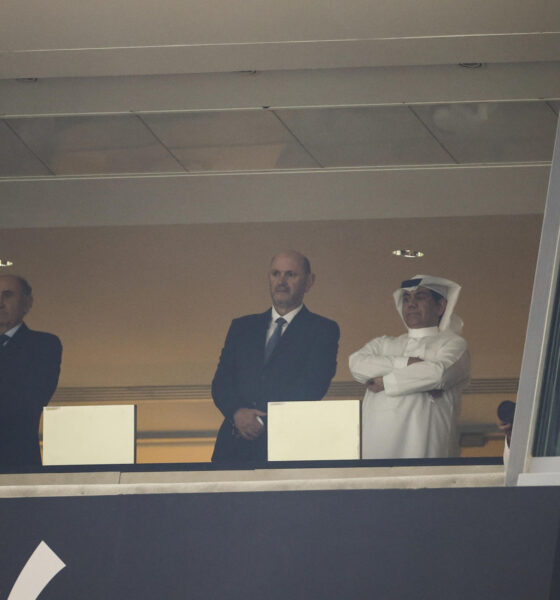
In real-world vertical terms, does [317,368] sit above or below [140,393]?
above

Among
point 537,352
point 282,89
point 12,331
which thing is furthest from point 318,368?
point 537,352

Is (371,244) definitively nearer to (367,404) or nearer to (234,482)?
(367,404)

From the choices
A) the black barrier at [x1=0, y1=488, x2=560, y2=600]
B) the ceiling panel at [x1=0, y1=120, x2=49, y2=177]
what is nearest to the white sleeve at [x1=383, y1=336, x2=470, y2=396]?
the ceiling panel at [x1=0, y1=120, x2=49, y2=177]

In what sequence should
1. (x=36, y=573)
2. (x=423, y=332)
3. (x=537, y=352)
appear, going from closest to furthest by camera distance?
(x=36, y=573), (x=537, y=352), (x=423, y=332)

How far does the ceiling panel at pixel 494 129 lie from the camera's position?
438 cm

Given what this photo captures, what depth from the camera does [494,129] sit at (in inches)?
175

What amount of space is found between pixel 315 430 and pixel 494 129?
2.32 metres

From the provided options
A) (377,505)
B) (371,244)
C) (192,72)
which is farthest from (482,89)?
(377,505)

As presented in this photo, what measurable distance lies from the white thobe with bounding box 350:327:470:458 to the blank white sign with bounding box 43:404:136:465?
121 cm

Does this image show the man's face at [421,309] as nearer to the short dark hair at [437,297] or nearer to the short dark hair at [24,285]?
the short dark hair at [437,297]

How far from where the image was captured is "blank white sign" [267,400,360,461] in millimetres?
2777

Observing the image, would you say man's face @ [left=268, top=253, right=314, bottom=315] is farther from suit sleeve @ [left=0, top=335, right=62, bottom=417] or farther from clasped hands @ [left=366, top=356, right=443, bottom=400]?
suit sleeve @ [left=0, top=335, right=62, bottom=417]

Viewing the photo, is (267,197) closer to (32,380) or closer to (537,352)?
(32,380)

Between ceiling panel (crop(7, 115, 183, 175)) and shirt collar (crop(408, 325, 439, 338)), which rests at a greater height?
ceiling panel (crop(7, 115, 183, 175))
